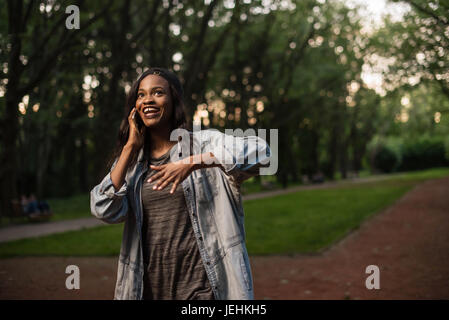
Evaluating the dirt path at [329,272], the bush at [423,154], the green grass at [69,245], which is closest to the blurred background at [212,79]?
the green grass at [69,245]

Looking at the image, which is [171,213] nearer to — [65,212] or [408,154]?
[65,212]

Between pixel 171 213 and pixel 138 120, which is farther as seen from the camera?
pixel 138 120

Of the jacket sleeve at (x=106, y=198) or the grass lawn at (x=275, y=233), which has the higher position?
the jacket sleeve at (x=106, y=198)

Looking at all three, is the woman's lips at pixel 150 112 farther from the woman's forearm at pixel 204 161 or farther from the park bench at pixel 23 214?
the park bench at pixel 23 214

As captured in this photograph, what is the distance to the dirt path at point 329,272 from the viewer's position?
22.9 ft

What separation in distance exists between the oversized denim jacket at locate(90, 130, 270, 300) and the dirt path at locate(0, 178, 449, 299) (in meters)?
4.75

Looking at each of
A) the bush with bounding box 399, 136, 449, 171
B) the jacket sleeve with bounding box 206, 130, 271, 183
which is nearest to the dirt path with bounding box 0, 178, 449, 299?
the jacket sleeve with bounding box 206, 130, 271, 183

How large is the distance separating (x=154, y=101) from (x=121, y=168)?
0.41m

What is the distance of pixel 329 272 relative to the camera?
834 centimetres

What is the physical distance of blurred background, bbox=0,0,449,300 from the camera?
1049 cm

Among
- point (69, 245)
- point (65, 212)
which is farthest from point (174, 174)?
point (65, 212)

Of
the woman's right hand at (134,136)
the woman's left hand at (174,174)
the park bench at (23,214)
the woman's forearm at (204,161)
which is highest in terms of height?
the woman's right hand at (134,136)
